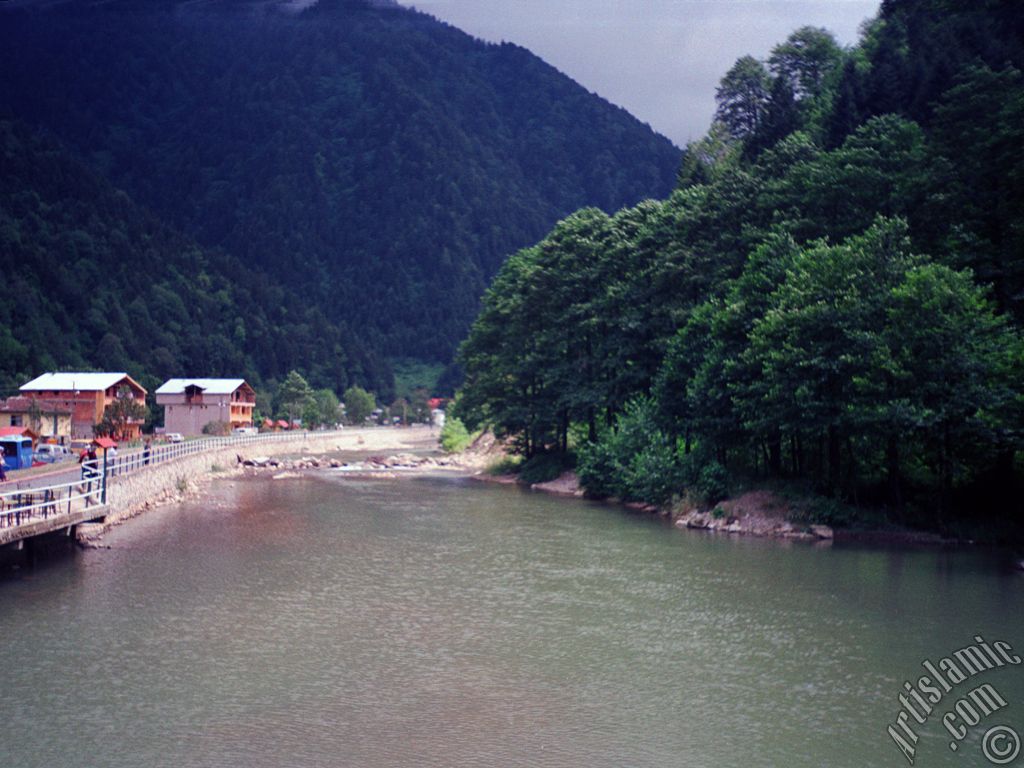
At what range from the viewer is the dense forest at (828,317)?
41938 millimetres

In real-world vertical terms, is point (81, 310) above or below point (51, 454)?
above

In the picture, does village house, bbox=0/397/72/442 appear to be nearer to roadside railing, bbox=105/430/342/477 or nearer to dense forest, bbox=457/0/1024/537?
roadside railing, bbox=105/430/342/477

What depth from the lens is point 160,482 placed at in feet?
197

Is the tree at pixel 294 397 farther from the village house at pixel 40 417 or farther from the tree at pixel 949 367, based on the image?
the tree at pixel 949 367

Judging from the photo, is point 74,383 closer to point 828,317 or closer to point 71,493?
point 71,493

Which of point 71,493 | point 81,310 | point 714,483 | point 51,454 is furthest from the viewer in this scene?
point 81,310

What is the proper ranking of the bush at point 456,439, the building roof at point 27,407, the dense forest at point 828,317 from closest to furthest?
the dense forest at point 828,317 < the building roof at point 27,407 < the bush at point 456,439

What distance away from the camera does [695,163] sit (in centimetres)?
9475

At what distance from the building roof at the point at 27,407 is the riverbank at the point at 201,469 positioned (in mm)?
22785

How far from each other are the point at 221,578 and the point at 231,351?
172m

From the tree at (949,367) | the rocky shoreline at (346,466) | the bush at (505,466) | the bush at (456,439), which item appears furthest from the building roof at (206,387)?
the tree at (949,367)

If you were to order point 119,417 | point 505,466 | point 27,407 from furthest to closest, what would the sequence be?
point 119,417 → point 27,407 → point 505,466

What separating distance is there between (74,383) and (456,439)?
150 ft
